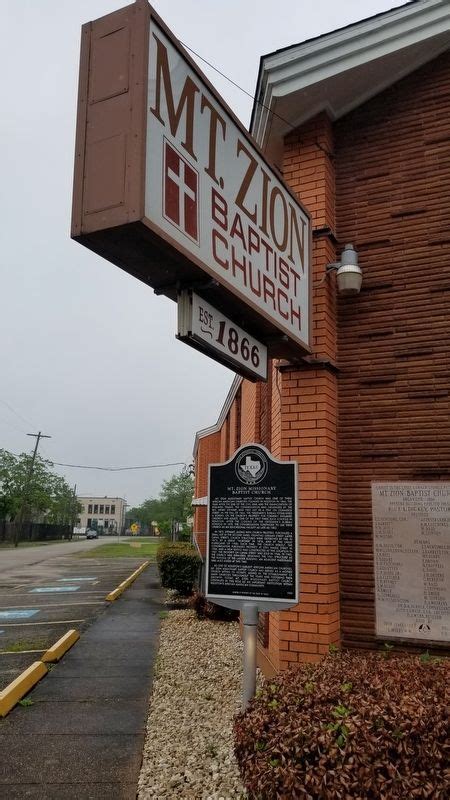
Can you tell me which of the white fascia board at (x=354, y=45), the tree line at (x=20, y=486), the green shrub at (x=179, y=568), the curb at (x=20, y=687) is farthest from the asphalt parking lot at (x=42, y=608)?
the tree line at (x=20, y=486)

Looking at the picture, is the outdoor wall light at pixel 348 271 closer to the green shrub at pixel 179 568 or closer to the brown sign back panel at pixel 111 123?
the brown sign back panel at pixel 111 123

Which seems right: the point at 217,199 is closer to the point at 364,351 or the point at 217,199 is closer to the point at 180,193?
the point at 180,193

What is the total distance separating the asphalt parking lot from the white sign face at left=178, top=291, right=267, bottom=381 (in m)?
4.79

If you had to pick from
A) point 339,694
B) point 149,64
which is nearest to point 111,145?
point 149,64

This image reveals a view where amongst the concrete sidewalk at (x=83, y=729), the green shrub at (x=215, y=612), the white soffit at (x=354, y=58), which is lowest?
the concrete sidewalk at (x=83, y=729)

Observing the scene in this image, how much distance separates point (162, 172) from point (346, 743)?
11.1 feet

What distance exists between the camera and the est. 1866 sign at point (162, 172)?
333cm

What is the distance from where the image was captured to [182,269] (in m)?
3.75

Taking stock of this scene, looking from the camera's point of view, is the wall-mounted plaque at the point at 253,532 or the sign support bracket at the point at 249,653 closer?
the sign support bracket at the point at 249,653

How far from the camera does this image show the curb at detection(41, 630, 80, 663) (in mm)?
7404

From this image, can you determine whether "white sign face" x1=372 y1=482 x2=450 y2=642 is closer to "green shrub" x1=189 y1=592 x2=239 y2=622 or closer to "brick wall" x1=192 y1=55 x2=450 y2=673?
"brick wall" x1=192 y1=55 x2=450 y2=673

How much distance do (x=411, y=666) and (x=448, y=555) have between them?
171 cm

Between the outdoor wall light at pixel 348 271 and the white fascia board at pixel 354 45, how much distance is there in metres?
1.93

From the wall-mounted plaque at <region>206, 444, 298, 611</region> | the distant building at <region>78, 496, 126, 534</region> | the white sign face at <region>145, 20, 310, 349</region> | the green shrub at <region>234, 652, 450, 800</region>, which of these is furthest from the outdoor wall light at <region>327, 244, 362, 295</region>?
the distant building at <region>78, 496, 126, 534</region>
